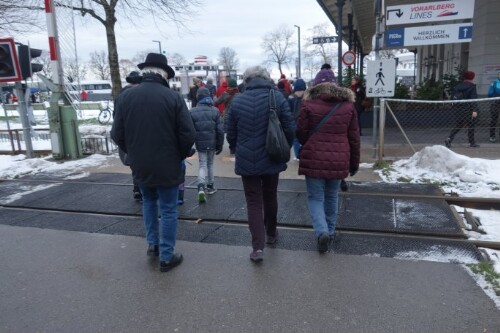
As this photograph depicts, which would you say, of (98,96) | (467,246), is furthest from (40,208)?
(98,96)

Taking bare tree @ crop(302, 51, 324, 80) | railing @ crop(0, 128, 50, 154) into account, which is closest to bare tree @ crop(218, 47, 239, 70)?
bare tree @ crop(302, 51, 324, 80)

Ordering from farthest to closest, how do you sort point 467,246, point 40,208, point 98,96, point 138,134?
point 98,96
point 40,208
point 467,246
point 138,134

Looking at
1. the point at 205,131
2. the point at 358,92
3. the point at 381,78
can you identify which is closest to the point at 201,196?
the point at 205,131

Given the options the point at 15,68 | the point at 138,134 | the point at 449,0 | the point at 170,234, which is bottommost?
the point at 170,234

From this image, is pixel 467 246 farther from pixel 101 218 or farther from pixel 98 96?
pixel 98 96

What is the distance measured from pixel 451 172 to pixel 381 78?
2.41 metres

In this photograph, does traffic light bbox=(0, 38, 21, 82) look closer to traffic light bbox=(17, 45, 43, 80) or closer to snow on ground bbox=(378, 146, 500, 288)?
traffic light bbox=(17, 45, 43, 80)

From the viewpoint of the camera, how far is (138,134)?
377 centimetres

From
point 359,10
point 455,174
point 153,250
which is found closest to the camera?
point 153,250

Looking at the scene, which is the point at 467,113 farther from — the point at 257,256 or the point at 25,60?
the point at 25,60

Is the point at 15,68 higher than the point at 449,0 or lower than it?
lower

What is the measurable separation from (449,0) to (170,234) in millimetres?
9944

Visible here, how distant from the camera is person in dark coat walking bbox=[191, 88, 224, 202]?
604cm

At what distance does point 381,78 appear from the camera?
27.3 ft
